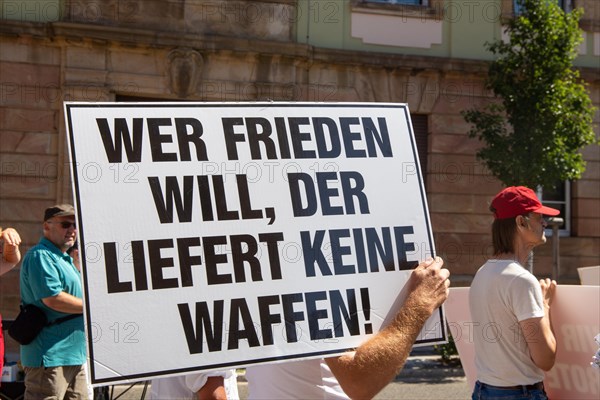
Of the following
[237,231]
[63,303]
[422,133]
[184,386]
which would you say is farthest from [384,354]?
[422,133]

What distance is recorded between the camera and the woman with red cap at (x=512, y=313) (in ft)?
11.6

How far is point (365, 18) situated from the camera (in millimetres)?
15406

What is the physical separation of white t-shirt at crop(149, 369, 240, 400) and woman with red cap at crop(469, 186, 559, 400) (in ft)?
3.62

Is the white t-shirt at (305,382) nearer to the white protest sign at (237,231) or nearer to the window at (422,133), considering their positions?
the white protest sign at (237,231)

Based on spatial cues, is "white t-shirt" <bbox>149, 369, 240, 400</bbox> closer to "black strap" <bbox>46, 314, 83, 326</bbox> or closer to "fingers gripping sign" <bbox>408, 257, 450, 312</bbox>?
"fingers gripping sign" <bbox>408, 257, 450, 312</bbox>

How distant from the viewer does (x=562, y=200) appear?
54.0ft

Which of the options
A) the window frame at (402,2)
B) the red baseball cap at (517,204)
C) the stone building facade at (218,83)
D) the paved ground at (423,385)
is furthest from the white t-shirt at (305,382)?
the window frame at (402,2)

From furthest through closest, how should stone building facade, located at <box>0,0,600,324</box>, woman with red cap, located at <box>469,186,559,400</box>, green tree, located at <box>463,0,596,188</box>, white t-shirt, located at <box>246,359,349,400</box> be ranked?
stone building facade, located at <box>0,0,600,324</box>, green tree, located at <box>463,0,596,188</box>, woman with red cap, located at <box>469,186,559,400</box>, white t-shirt, located at <box>246,359,349,400</box>

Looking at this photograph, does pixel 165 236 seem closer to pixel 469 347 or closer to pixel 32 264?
pixel 469 347

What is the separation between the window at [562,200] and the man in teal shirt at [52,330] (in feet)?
40.7

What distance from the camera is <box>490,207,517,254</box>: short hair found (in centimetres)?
378

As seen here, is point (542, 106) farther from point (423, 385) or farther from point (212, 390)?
point (212, 390)

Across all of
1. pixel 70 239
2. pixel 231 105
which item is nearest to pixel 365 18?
pixel 70 239

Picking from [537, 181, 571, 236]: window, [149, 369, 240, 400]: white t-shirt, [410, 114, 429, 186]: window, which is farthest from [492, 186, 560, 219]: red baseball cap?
[537, 181, 571, 236]: window
